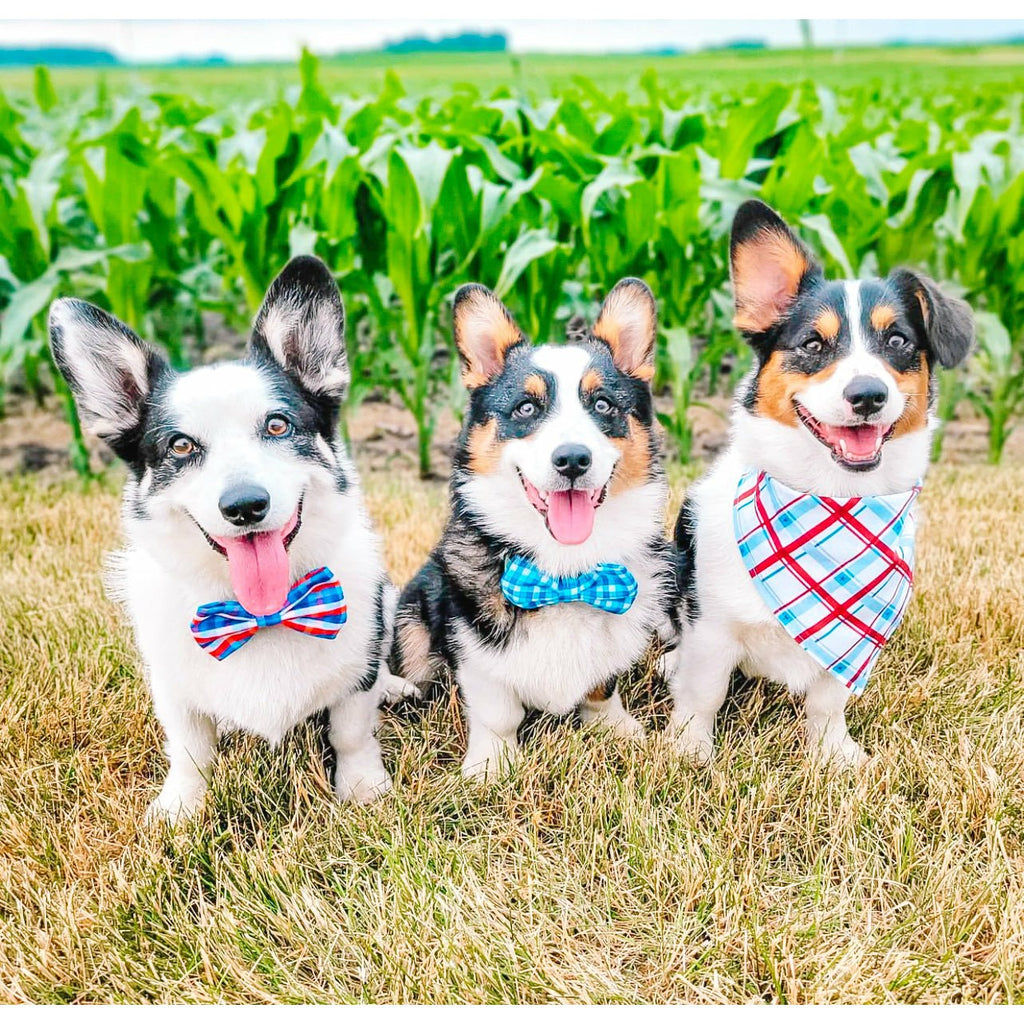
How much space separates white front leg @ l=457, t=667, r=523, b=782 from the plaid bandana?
2.37 ft

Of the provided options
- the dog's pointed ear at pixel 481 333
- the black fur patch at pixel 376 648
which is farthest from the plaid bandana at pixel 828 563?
the black fur patch at pixel 376 648

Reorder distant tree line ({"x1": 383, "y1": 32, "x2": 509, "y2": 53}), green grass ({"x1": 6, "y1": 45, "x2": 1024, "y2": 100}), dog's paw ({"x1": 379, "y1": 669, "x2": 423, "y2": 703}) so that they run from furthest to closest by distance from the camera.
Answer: green grass ({"x1": 6, "y1": 45, "x2": 1024, "y2": 100}) → distant tree line ({"x1": 383, "y1": 32, "x2": 509, "y2": 53}) → dog's paw ({"x1": 379, "y1": 669, "x2": 423, "y2": 703})

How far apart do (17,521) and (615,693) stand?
108 inches

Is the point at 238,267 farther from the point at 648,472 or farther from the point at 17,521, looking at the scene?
the point at 648,472

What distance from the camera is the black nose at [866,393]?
201 cm

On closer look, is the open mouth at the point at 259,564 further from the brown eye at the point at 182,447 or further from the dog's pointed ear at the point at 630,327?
the dog's pointed ear at the point at 630,327

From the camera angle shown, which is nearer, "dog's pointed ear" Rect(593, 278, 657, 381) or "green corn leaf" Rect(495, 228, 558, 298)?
"dog's pointed ear" Rect(593, 278, 657, 381)

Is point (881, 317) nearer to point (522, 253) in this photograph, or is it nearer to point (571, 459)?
point (571, 459)

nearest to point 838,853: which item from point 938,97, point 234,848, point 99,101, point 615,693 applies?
point 615,693

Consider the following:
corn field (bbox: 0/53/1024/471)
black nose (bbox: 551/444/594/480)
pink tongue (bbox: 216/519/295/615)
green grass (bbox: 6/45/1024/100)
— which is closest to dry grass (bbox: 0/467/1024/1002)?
pink tongue (bbox: 216/519/295/615)

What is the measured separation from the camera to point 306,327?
2025 mm

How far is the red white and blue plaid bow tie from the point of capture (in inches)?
77.9

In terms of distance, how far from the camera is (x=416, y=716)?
2.59 metres

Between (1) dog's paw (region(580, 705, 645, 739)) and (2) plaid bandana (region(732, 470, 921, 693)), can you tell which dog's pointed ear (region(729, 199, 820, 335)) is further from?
(1) dog's paw (region(580, 705, 645, 739))
